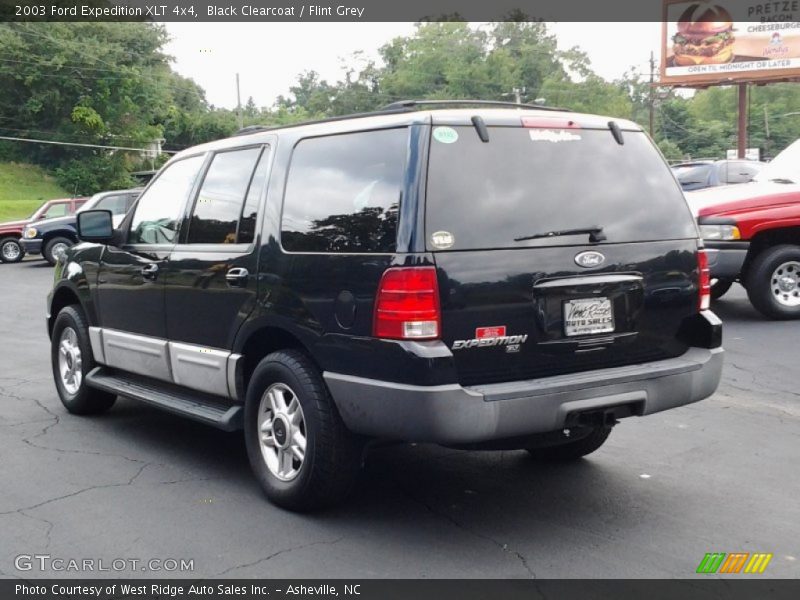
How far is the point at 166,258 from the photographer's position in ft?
19.1

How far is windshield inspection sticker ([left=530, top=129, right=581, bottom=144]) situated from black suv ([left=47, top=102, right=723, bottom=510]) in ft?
0.05

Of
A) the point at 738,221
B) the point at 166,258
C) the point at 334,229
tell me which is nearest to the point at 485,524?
the point at 334,229

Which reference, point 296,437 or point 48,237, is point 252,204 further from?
point 48,237

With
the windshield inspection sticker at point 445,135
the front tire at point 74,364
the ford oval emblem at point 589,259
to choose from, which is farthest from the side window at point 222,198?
the ford oval emblem at point 589,259

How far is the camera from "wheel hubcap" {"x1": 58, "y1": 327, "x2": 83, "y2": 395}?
688cm

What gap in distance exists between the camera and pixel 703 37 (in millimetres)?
43469

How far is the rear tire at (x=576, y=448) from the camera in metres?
5.55

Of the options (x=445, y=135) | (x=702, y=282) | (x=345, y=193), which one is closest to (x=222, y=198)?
(x=345, y=193)

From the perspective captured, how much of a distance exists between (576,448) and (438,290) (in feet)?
6.38

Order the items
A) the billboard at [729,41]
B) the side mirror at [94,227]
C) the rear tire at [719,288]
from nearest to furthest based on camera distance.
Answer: the side mirror at [94,227] → the rear tire at [719,288] → the billboard at [729,41]

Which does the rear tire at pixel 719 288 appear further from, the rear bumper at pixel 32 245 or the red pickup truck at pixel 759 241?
the rear bumper at pixel 32 245

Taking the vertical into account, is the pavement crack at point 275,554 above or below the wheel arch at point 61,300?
below

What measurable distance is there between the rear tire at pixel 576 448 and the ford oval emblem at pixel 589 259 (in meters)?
1.35

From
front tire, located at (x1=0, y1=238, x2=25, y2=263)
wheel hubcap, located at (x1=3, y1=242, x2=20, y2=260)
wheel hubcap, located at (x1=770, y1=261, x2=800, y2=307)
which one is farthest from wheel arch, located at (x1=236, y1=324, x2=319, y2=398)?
wheel hubcap, located at (x1=3, y1=242, x2=20, y2=260)
